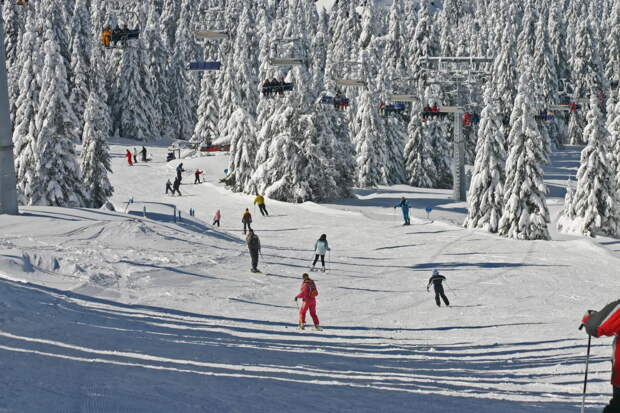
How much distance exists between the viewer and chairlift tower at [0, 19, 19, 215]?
23.4m

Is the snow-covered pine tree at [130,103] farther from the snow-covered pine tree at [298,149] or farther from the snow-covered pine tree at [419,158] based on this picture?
the snow-covered pine tree at [298,149]

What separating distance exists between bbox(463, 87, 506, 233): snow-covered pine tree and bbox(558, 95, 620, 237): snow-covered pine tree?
504cm

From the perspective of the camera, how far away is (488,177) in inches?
1634

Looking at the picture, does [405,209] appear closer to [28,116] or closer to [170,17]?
[28,116]

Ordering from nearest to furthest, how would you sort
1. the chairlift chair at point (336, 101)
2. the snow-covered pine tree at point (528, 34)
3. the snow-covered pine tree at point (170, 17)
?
the chairlift chair at point (336, 101), the snow-covered pine tree at point (528, 34), the snow-covered pine tree at point (170, 17)

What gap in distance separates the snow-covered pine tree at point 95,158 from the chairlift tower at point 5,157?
63.4 feet

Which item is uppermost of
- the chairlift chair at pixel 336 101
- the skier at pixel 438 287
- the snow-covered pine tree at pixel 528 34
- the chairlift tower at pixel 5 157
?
the snow-covered pine tree at pixel 528 34

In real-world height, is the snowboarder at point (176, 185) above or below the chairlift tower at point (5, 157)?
below

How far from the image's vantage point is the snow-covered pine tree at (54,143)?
3769 centimetres

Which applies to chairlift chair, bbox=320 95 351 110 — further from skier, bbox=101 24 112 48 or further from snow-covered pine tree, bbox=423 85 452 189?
skier, bbox=101 24 112 48

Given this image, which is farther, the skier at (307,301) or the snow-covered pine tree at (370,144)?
the snow-covered pine tree at (370,144)

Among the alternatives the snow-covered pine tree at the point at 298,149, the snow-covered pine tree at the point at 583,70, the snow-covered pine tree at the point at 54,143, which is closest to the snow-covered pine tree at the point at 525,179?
the snow-covered pine tree at the point at 298,149

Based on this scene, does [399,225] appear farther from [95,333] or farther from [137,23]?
[137,23]

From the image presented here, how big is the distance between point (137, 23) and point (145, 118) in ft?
40.9
